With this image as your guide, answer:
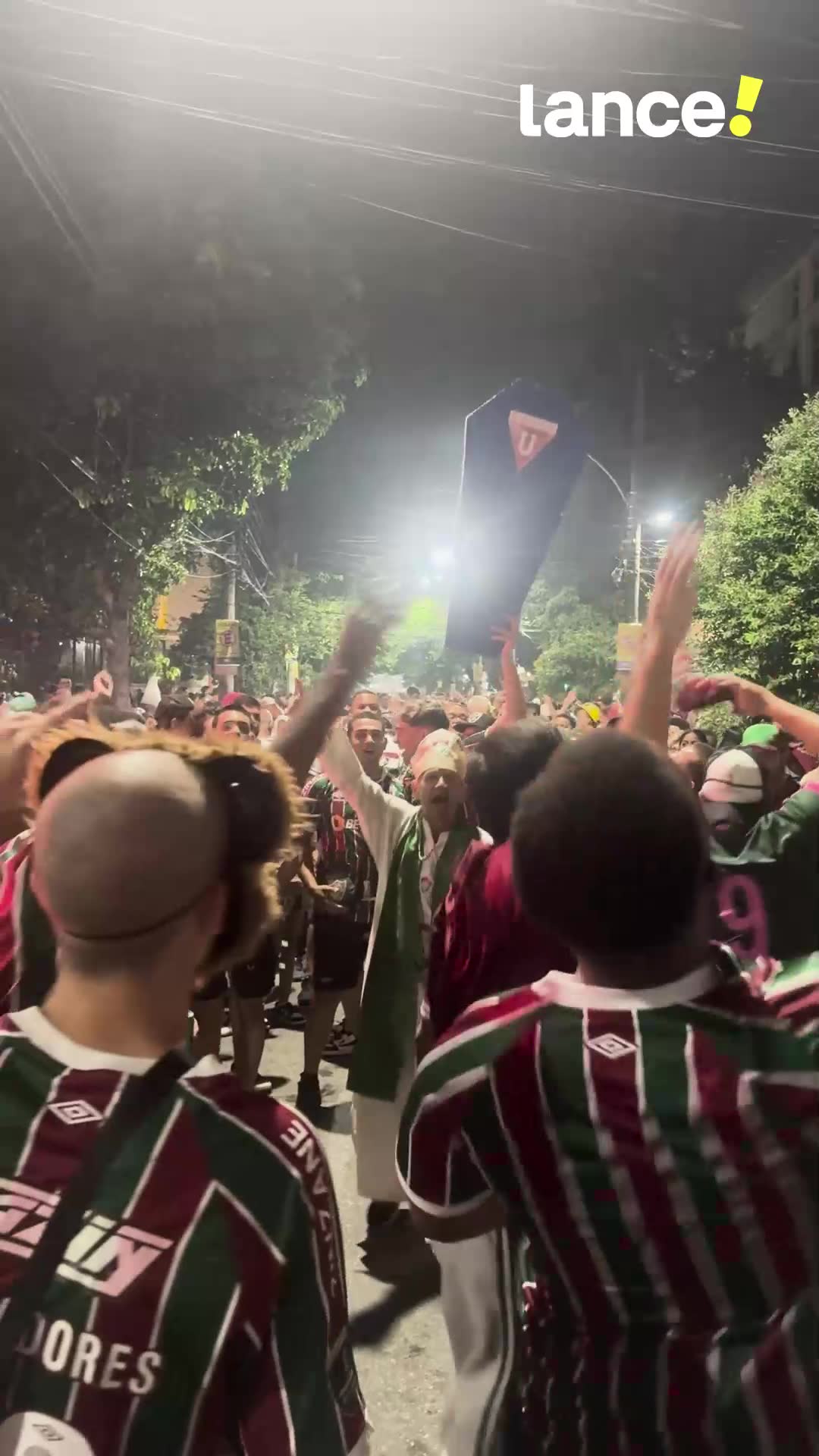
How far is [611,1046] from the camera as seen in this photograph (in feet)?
3.34

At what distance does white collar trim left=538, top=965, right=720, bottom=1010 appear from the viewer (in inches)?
40.4

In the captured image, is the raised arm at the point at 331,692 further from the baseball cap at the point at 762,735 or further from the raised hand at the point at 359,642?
the baseball cap at the point at 762,735

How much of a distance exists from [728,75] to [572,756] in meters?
2.82

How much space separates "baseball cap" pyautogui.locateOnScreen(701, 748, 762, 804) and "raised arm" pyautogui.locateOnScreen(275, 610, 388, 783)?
3.32ft

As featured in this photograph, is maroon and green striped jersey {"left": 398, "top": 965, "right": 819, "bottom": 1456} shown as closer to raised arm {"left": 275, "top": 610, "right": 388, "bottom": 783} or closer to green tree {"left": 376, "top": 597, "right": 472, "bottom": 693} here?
raised arm {"left": 275, "top": 610, "right": 388, "bottom": 783}

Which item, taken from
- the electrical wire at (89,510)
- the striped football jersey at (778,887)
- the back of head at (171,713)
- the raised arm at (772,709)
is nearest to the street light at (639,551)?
the raised arm at (772,709)

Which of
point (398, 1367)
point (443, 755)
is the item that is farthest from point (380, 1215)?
point (443, 755)

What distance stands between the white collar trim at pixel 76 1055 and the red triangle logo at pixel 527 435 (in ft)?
5.18

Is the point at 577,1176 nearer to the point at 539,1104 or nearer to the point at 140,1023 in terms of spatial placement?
the point at 539,1104

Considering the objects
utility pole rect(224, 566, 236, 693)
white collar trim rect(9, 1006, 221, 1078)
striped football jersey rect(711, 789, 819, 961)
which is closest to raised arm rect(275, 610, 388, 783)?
white collar trim rect(9, 1006, 221, 1078)

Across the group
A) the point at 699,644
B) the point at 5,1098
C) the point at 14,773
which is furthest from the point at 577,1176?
the point at 699,644

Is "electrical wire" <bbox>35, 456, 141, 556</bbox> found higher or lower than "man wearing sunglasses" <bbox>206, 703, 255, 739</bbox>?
higher

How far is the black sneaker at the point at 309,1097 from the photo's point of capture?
11.7 ft

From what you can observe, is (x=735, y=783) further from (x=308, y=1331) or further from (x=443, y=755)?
(x=308, y=1331)
